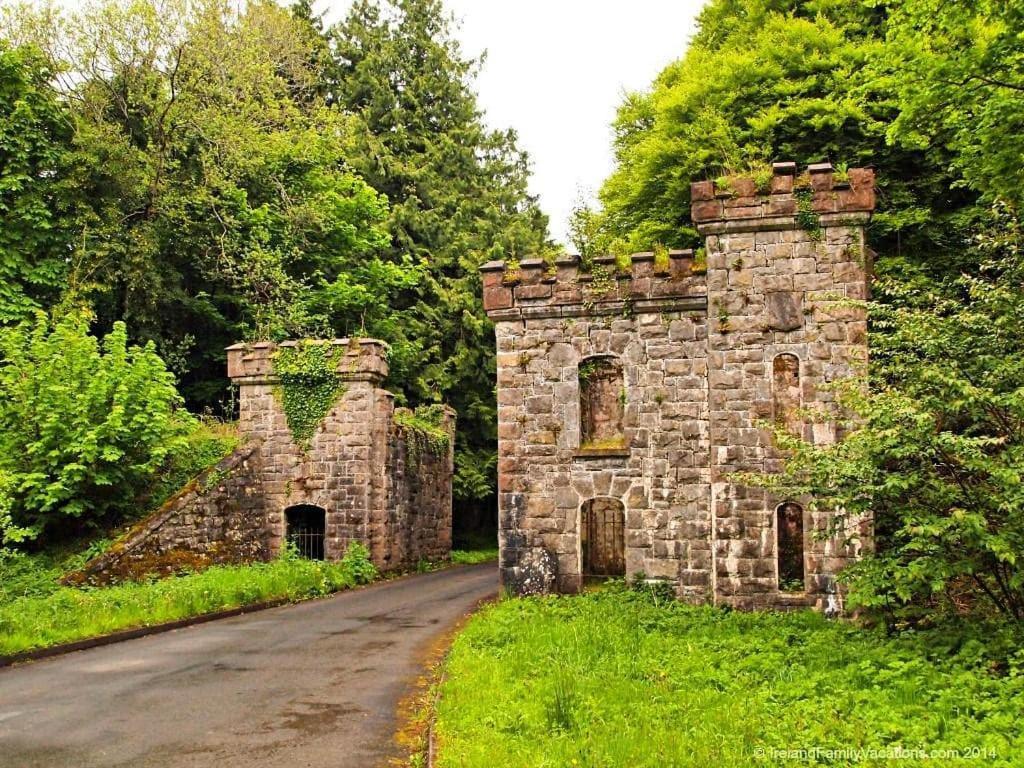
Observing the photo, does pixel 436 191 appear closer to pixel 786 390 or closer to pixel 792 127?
pixel 792 127

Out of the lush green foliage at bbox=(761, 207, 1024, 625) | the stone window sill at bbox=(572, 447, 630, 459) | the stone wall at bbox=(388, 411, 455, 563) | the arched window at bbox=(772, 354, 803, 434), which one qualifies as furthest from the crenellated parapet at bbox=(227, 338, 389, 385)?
the lush green foliage at bbox=(761, 207, 1024, 625)

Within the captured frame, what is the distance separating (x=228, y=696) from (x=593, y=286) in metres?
9.28

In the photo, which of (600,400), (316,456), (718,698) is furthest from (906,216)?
(316,456)

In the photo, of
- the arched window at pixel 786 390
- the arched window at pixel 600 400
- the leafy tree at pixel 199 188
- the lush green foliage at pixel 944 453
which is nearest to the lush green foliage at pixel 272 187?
the leafy tree at pixel 199 188

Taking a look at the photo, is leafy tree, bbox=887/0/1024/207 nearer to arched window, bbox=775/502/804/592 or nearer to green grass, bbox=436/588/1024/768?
arched window, bbox=775/502/804/592

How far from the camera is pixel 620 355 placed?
612 inches

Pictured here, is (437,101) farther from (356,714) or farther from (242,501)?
(356,714)

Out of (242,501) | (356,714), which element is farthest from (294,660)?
(242,501)

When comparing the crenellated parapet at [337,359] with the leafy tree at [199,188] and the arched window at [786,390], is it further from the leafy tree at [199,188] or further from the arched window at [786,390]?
the arched window at [786,390]

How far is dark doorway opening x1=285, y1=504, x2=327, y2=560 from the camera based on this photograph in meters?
20.7

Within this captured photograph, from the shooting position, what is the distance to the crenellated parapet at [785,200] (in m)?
13.6

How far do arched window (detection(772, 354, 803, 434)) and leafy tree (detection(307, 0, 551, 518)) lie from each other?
1589 cm

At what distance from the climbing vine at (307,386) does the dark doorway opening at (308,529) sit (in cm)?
162

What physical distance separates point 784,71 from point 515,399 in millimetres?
9978
